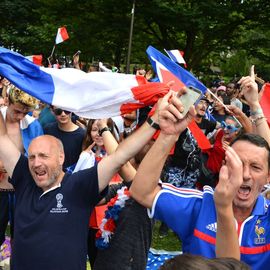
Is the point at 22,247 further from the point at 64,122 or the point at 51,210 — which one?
the point at 64,122

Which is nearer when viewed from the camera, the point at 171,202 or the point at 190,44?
the point at 171,202

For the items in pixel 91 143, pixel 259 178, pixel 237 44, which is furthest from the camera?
pixel 237 44

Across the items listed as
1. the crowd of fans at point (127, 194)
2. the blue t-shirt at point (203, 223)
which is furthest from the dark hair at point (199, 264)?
the blue t-shirt at point (203, 223)

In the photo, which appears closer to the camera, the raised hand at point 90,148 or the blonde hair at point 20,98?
the blonde hair at point 20,98

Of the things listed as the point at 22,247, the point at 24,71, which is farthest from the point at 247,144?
the point at 24,71

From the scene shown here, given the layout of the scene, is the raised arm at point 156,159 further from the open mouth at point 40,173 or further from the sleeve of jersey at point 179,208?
the open mouth at point 40,173

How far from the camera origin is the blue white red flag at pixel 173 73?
12.1 feet

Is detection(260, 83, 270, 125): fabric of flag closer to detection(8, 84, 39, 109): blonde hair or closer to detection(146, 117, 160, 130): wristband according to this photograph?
detection(146, 117, 160, 130): wristband

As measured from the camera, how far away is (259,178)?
2367 millimetres

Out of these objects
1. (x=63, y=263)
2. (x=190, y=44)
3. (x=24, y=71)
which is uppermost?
(x=190, y=44)

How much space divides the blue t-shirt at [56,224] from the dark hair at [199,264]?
5.21ft

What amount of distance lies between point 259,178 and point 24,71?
1.99m

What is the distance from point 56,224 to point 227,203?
4.84 feet

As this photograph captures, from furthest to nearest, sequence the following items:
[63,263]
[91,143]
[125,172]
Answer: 1. [91,143]
2. [125,172]
3. [63,263]
